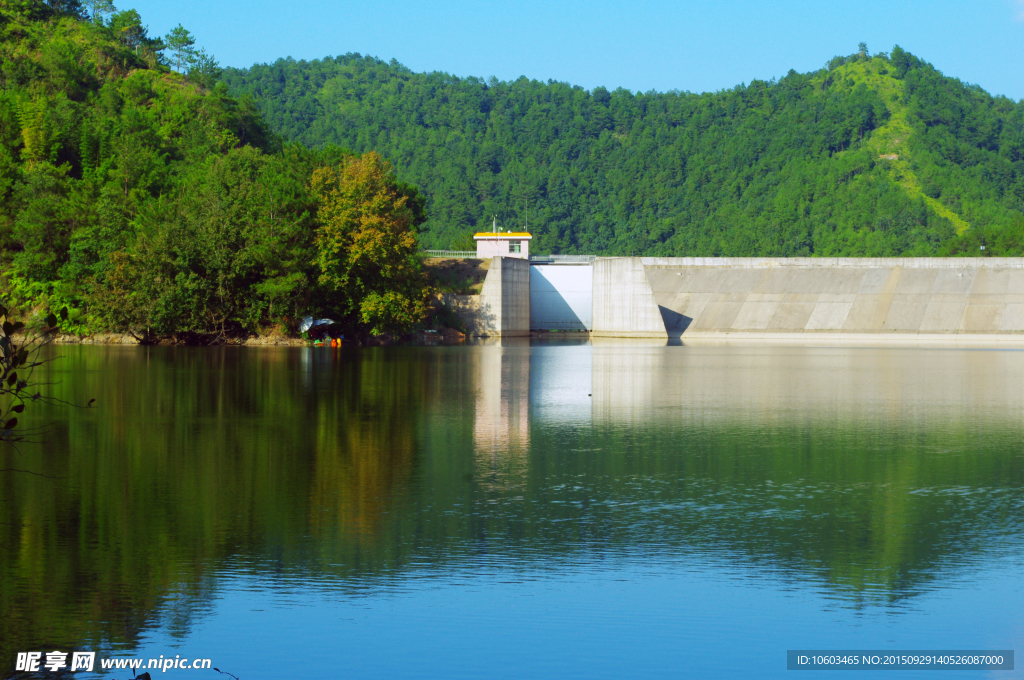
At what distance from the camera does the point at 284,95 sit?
182m

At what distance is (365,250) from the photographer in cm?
5450

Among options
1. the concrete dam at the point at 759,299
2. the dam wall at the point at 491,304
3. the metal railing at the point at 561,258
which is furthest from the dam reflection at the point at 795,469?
the metal railing at the point at 561,258

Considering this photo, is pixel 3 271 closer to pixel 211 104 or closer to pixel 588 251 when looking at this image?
pixel 211 104

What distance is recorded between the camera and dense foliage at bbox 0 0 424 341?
5166cm

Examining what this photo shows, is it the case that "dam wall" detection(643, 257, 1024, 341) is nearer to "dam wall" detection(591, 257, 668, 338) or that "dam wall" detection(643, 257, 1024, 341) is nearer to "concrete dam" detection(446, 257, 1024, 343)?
"concrete dam" detection(446, 257, 1024, 343)

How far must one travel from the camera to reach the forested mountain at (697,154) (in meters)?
134

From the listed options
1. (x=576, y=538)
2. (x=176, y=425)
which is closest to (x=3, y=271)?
(x=176, y=425)

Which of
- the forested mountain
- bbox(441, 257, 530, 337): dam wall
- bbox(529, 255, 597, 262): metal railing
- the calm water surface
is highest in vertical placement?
the forested mountain

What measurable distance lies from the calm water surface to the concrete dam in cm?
4893

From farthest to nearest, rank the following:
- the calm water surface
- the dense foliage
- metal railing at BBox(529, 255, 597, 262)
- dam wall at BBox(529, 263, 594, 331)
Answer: metal railing at BBox(529, 255, 597, 262) → dam wall at BBox(529, 263, 594, 331) → the dense foliage → the calm water surface

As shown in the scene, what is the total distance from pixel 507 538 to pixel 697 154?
161 m

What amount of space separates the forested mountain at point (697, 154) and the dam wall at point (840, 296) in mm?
42243

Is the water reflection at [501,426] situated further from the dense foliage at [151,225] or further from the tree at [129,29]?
the tree at [129,29]

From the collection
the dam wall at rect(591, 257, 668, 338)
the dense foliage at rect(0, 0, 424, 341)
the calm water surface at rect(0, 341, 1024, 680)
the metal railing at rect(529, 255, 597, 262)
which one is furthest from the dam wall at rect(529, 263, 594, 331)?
the calm water surface at rect(0, 341, 1024, 680)
